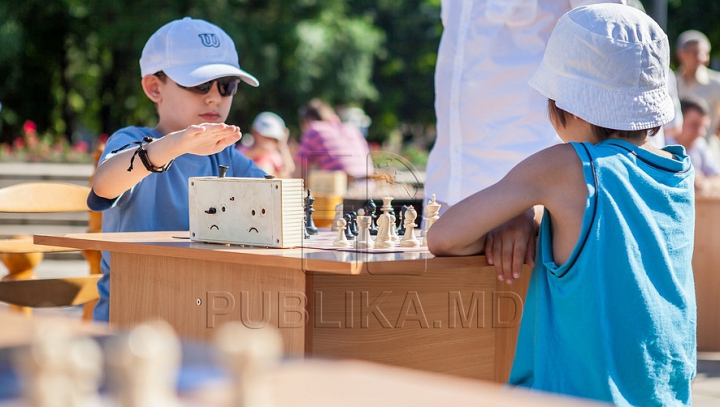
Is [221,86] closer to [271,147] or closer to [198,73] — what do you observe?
[198,73]

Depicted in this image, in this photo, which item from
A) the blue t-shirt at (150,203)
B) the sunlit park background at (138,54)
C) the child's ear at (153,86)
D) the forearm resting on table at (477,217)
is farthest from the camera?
the sunlit park background at (138,54)

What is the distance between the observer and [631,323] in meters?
1.98

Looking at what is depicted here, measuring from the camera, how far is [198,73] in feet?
10.3

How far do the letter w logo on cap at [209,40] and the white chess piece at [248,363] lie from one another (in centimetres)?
255

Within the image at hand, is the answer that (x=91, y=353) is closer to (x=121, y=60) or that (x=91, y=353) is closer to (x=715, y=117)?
(x=715, y=117)

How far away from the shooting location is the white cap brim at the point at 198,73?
10.2 ft

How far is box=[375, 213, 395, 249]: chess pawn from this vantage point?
243 cm

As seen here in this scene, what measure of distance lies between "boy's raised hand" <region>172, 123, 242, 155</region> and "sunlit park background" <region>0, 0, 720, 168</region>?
1296 cm

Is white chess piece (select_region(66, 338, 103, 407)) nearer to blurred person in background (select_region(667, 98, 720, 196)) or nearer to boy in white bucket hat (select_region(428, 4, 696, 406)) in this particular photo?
boy in white bucket hat (select_region(428, 4, 696, 406))

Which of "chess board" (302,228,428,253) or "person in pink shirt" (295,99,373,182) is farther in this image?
"person in pink shirt" (295,99,373,182)

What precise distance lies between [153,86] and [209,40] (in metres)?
0.29

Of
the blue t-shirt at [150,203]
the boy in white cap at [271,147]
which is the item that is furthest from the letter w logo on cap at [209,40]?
the boy in white cap at [271,147]

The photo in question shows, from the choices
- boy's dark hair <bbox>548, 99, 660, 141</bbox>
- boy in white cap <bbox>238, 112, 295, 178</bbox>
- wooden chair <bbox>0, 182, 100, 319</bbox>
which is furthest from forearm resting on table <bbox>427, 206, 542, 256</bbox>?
boy in white cap <bbox>238, 112, 295, 178</bbox>

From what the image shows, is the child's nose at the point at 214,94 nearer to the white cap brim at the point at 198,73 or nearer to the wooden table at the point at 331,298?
the white cap brim at the point at 198,73
